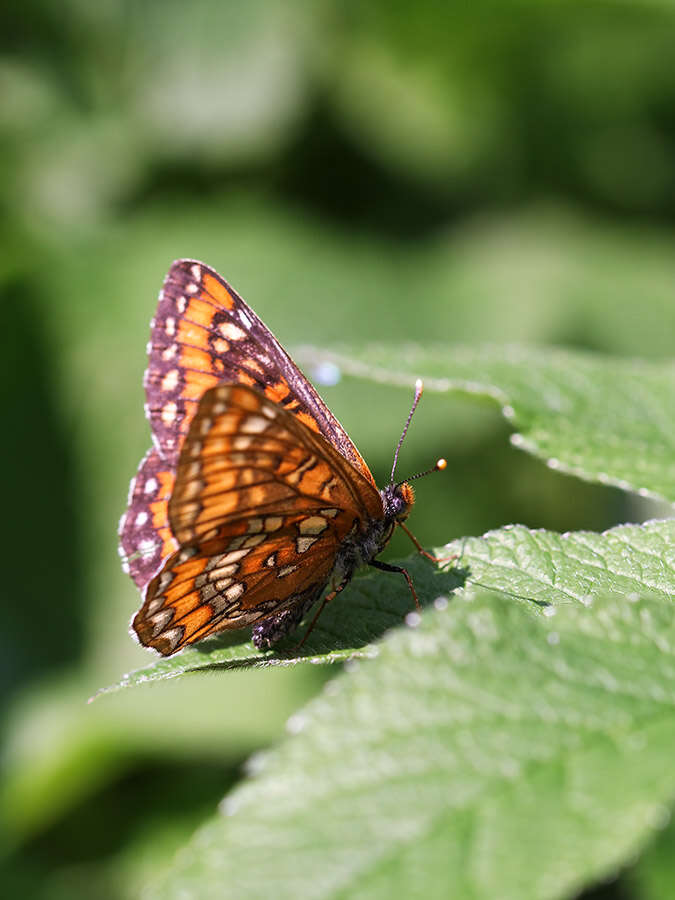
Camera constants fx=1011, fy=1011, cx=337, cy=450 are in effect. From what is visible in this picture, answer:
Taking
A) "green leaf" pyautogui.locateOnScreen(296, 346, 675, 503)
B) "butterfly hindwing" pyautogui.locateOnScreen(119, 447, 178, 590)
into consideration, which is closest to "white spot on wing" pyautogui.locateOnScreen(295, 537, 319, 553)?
"butterfly hindwing" pyautogui.locateOnScreen(119, 447, 178, 590)

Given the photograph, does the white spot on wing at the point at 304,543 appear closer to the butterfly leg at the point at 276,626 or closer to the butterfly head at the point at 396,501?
the butterfly leg at the point at 276,626

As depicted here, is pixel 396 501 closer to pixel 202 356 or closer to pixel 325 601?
pixel 325 601

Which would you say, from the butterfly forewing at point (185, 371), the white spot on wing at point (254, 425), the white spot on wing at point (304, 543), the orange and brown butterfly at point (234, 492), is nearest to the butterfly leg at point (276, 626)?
the orange and brown butterfly at point (234, 492)

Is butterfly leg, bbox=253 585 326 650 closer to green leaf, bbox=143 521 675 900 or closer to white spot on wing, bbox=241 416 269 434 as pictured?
white spot on wing, bbox=241 416 269 434

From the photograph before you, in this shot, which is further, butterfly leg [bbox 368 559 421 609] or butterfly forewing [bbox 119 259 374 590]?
butterfly forewing [bbox 119 259 374 590]

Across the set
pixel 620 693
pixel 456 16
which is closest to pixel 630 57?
pixel 456 16
